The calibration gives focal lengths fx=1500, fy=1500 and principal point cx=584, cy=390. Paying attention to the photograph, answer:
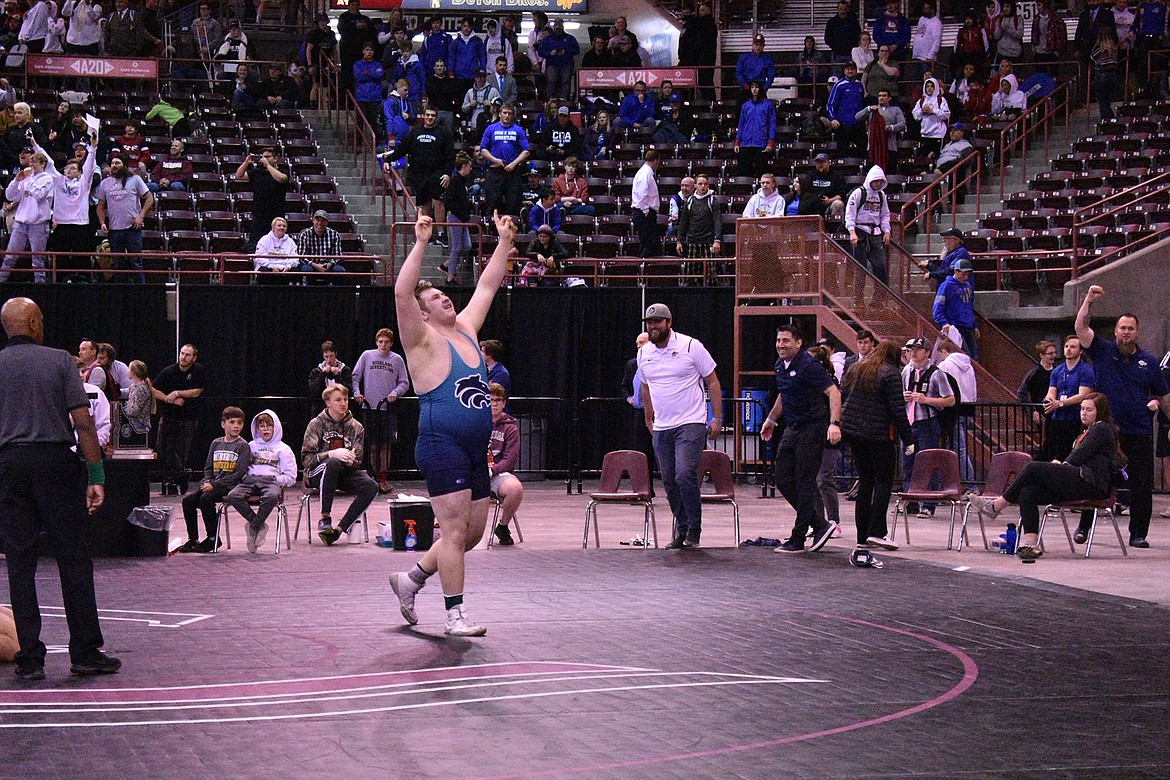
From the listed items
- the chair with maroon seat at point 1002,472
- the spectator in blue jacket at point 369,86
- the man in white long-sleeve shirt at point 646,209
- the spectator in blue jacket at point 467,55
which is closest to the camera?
the chair with maroon seat at point 1002,472

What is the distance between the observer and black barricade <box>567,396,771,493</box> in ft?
64.7

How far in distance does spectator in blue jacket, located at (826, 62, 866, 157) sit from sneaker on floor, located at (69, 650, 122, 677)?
19.9 m

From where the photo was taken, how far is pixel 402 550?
12.9 metres

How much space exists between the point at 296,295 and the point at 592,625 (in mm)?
12150

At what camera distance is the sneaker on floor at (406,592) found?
344 inches

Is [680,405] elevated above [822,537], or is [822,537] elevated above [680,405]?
[680,405]

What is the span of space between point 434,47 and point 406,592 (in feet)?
64.6

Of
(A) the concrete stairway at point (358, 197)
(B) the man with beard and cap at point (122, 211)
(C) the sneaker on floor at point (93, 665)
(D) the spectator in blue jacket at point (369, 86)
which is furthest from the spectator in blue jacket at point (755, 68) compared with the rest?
(C) the sneaker on floor at point (93, 665)

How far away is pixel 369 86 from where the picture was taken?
25812 mm

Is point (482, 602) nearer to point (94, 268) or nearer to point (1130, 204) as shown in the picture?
point (94, 268)

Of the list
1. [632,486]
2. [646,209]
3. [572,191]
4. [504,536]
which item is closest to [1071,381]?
[632,486]

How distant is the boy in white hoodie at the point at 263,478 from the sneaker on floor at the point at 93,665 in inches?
212

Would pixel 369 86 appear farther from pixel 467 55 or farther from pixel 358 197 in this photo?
pixel 358 197

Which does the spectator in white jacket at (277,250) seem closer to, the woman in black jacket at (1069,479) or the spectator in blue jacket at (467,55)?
the spectator in blue jacket at (467,55)
